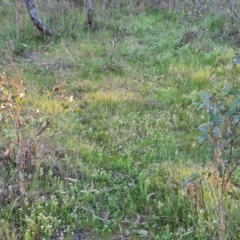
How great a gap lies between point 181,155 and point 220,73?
288 centimetres

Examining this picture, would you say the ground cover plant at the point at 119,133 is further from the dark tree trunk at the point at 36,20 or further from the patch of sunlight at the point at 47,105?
the dark tree trunk at the point at 36,20

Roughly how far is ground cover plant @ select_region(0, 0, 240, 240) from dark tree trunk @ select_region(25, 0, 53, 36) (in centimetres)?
22

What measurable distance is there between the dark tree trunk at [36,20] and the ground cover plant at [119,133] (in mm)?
225

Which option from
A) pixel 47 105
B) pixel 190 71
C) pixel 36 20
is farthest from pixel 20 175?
pixel 36 20

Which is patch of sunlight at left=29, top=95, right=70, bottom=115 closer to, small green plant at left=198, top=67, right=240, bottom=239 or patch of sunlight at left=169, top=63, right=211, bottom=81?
patch of sunlight at left=169, top=63, right=211, bottom=81

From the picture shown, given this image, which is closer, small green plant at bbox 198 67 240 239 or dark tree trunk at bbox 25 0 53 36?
small green plant at bbox 198 67 240 239

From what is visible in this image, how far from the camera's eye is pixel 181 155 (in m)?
4.46

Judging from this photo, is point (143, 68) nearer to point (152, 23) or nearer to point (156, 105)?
point (156, 105)

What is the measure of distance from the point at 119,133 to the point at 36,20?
188 inches

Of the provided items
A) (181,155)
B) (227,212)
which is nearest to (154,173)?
(181,155)

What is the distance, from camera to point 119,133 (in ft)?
16.3

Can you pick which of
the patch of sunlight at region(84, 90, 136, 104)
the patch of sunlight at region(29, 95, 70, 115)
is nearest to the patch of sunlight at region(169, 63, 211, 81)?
the patch of sunlight at region(84, 90, 136, 104)

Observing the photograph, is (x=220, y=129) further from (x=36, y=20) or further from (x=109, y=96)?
(x=36, y=20)

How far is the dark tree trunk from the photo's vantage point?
8844 millimetres
